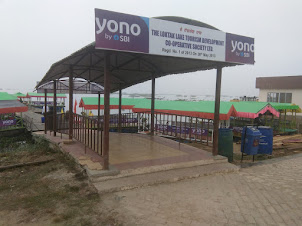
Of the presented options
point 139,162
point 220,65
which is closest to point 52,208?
point 139,162

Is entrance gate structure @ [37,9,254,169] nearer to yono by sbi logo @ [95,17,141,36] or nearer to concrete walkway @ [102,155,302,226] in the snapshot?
yono by sbi logo @ [95,17,141,36]

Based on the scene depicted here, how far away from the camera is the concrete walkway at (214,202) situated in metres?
3.34

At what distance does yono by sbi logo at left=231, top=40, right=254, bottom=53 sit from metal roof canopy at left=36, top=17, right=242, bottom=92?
0.43m

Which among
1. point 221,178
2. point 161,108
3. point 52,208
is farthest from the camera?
point 161,108

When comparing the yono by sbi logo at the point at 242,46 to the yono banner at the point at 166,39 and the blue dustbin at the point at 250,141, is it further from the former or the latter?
the blue dustbin at the point at 250,141

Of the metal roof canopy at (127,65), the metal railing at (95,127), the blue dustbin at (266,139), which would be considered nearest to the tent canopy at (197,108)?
the metal railing at (95,127)

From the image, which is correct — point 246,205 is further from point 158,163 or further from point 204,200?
point 158,163

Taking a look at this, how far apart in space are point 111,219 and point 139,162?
7.14ft

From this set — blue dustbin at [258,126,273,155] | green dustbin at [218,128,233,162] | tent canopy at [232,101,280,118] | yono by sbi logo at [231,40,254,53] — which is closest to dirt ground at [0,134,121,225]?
green dustbin at [218,128,233,162]

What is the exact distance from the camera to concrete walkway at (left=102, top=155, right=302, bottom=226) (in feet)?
10.9

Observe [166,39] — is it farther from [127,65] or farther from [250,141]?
[250,141]

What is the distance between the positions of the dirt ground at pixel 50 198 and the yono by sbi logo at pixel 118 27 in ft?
9.55

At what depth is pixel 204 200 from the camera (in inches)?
155

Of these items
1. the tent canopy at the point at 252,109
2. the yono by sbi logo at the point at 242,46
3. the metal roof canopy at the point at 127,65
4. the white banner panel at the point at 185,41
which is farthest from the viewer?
the tent canopy at the point at 252,109
